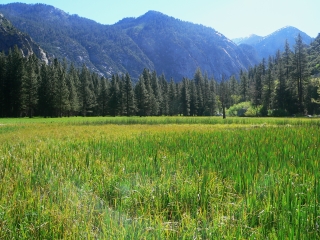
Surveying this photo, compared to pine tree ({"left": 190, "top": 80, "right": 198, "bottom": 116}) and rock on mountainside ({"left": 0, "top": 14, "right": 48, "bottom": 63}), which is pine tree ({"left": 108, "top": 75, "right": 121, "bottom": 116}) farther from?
rock on mountainside ({"left": 0, "top": 14, "right": 48, "bottom": 63})

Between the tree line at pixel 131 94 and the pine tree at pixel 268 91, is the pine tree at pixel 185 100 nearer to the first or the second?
the tree line at pixel 131 94

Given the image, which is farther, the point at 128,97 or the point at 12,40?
the point at 12,40

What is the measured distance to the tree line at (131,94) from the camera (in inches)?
2318

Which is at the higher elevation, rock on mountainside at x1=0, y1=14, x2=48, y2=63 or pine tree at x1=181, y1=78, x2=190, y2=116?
rock on mountainside at x1=0, y1=14, x2=48, y2=63

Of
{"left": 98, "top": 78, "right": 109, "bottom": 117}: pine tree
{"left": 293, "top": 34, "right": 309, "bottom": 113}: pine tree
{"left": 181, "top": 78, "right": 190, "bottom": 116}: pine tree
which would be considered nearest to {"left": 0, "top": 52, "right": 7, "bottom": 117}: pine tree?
{"left": 98, "top": 78, "right": 109, "bottom": 117}: pine tree

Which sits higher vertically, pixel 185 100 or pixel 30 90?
pixel 30 90

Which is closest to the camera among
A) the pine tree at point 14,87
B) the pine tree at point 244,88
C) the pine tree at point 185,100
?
the pine tree at point 14,87

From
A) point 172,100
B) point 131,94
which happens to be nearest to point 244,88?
point 172,100

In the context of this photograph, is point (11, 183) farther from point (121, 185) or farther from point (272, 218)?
point (272, 218)

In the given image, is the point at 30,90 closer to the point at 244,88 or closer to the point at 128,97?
the point at 128,97

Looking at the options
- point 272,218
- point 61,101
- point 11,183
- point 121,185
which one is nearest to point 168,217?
point 121,185

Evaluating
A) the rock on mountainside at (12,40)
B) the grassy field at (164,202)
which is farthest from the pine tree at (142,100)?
the rock on mountainside at (12,40)

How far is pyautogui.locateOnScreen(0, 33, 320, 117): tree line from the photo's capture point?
2318 inches

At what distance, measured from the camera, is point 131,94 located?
78688 millimetres
